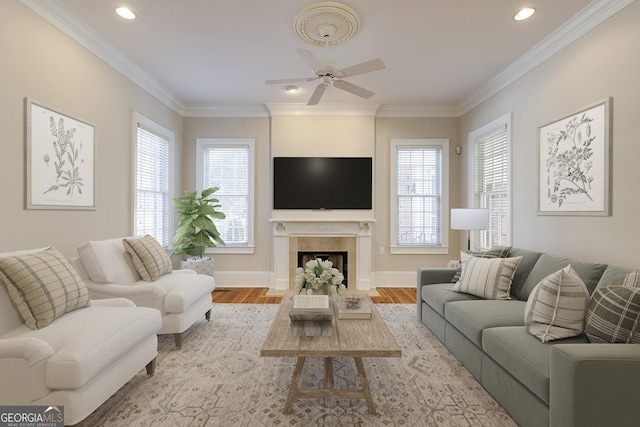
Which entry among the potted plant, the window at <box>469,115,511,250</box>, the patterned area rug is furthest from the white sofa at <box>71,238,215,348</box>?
the window at <box>469,115,511,250</box>

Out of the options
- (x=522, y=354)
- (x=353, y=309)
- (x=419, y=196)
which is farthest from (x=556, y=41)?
(x=353, y=309)

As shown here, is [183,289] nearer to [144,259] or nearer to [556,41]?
[144,259]

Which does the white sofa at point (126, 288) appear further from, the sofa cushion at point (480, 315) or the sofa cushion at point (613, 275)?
the sofa cushion at point (613, 275)

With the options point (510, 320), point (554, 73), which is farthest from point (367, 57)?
point (510, 320)

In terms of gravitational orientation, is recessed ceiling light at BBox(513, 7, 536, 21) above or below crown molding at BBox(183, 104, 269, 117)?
above

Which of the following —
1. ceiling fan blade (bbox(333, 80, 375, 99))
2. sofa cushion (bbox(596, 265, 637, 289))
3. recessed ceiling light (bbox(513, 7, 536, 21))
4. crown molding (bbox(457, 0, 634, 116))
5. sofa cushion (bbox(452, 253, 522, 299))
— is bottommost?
sofa cushion (bbox(452, 253, 522, 299))

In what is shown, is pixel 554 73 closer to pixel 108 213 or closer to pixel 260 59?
pixel 260 59

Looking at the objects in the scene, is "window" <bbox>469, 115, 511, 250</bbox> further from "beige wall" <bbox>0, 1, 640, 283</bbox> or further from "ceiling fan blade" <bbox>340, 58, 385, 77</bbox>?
"ceiling fan blade" <bbox>340, 58, 385, 77</bbox>

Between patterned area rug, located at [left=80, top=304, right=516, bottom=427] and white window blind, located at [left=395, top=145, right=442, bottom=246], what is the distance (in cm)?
238

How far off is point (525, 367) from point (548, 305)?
0.45 metres

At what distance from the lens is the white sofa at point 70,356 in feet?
5.27

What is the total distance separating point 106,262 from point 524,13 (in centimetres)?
424

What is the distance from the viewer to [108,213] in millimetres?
3453

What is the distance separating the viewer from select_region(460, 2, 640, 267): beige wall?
7.73ft
